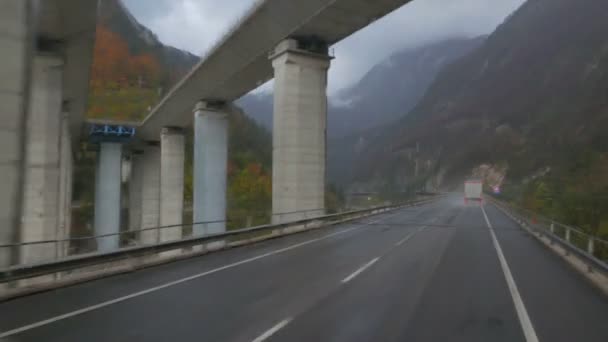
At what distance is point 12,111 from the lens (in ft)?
27.5

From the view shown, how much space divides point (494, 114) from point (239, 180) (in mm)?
86873

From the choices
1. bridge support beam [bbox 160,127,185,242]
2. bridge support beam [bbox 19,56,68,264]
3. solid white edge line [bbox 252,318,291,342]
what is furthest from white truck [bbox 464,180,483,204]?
solid white edge line [bbox 252,318,291,342]

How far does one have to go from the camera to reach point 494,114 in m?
152

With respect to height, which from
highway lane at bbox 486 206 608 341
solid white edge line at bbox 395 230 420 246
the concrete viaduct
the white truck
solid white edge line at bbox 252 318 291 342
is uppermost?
the concrete viaduct

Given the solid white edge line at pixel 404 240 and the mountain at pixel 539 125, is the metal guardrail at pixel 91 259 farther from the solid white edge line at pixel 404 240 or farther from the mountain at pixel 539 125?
the mountain at pixel 539 125

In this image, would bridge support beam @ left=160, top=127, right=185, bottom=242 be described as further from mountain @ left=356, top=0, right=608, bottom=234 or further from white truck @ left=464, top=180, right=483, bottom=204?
white truck @ left=464, top=180, right=483, bottom=204

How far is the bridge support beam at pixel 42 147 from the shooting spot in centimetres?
2412

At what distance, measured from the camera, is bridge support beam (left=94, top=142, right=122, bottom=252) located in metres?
53.9

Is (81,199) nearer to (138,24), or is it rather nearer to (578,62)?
(138,24)

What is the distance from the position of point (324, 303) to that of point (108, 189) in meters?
50.0

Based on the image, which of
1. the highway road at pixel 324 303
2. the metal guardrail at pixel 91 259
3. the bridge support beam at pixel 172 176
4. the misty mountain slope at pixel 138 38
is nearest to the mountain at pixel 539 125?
the highway road at pixel 324 303

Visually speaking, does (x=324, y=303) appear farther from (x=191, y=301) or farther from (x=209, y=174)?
(x=209, y=174)

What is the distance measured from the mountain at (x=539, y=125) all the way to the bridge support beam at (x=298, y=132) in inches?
1146

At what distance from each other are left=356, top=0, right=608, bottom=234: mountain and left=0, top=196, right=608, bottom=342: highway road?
117ft
